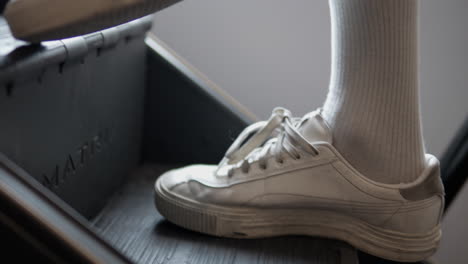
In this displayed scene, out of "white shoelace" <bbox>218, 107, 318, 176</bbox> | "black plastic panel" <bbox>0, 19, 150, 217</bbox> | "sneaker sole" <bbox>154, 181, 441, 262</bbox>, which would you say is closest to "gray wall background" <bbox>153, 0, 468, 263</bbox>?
"black plastic panel" <bbox>0, 19, 150, 217</bbox>

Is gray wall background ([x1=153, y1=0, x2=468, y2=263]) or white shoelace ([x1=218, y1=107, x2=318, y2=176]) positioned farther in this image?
gray wall background ([x1=153, y1=0, x2=468, y2=263])

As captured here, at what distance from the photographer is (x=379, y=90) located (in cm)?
57

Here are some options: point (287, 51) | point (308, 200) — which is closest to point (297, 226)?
point (308, 200)

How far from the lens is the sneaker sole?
582mm

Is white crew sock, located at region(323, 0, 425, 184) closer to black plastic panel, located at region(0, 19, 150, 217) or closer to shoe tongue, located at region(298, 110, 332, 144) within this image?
shoe tongue, located at region(298, 110, 332, 144)

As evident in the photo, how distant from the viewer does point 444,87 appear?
1.13 metres

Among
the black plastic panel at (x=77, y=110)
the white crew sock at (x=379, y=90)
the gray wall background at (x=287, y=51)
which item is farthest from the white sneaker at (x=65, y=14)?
the gray wall background at (x=287, y=51)

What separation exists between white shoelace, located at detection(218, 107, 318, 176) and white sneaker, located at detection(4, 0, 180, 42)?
21cm

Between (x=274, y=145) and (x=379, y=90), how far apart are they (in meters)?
0.14

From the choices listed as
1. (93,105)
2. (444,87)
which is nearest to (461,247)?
(444,87)

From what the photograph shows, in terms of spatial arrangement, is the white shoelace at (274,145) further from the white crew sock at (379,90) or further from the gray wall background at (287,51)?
the gray wall background at (287,51)

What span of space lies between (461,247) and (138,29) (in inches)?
36.4

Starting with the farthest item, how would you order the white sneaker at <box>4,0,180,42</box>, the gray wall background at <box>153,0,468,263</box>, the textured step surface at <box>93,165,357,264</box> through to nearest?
the gray wall background at <box>153,0,468,263</box>, the textured step surface at <box>93,165,357,264</box>, the white sneaker at <box>4,0,180,42</box>

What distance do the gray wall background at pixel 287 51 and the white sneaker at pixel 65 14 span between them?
64cm
